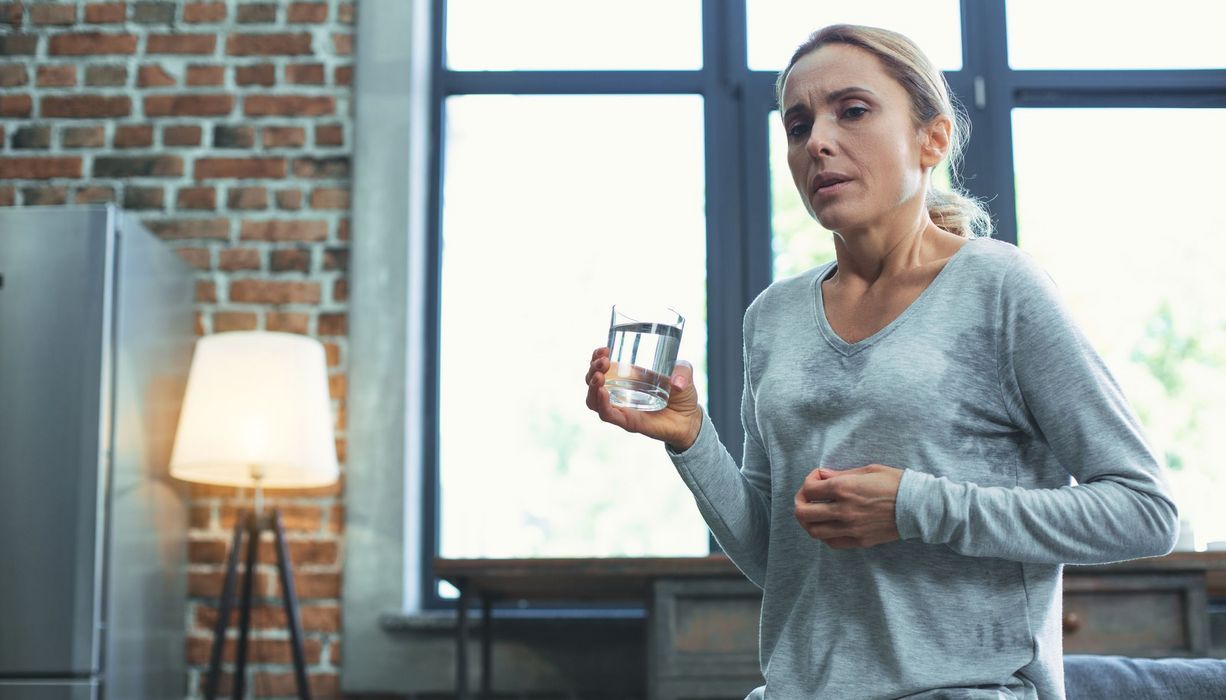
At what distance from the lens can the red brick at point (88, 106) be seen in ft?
11.1

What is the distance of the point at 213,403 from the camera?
2855 millimetres

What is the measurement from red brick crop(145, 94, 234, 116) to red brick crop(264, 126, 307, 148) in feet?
0.42

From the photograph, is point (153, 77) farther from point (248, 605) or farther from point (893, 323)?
point (893, 323)

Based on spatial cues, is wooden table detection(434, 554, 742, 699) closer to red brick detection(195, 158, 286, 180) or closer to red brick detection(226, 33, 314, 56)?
red brick detection(195, 158, 286, 180)

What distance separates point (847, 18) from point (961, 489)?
3.00 metres

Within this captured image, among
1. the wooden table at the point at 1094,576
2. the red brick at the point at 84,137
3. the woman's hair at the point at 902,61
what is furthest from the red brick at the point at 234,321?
the woman's hair at the point at 902,61

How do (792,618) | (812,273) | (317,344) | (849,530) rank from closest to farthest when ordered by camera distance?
(849,530), (792,618), (812,273), (317,344)

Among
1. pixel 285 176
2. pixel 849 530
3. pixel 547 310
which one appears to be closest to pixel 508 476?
pixel 547 310

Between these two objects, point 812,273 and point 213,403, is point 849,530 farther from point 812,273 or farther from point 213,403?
point 213,403

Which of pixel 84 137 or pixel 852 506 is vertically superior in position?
pixel 84 137

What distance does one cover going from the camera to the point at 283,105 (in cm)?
339

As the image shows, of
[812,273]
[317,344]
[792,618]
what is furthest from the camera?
[317,344]

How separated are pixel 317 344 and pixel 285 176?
1.92 feet

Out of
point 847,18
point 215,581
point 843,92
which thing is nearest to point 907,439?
point 843,92
